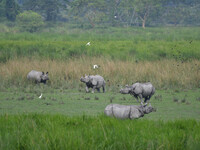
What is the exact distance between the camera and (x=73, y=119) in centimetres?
619

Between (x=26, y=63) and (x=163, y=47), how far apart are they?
28.6 ft

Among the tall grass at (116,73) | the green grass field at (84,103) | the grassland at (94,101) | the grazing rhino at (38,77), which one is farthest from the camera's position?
the tall grass at (116,73)

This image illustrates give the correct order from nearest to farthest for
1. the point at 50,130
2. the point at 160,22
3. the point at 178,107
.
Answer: the point at 50,130, the point at 178,107, the point at 160,22

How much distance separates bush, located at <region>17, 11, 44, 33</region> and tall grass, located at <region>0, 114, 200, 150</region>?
90.8ft

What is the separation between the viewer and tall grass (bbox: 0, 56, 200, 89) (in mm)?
13430

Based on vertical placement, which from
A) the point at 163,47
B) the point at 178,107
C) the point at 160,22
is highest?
the point at 160,22

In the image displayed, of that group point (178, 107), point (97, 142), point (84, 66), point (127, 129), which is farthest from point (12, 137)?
point (84, 66)

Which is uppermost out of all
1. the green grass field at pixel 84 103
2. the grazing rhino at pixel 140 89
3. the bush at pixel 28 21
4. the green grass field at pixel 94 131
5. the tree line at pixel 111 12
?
the tree line at pixel 111 12

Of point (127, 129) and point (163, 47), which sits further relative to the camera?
point (163, 47)

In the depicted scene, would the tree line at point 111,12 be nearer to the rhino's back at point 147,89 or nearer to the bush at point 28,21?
the bush at point 28,21

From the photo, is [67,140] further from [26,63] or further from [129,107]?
[26,63]

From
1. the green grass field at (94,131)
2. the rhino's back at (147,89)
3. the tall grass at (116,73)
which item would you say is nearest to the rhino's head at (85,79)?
the tall grass at (116,73)

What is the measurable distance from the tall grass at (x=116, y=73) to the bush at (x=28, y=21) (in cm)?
1840

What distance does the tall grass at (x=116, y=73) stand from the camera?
44.1ft
